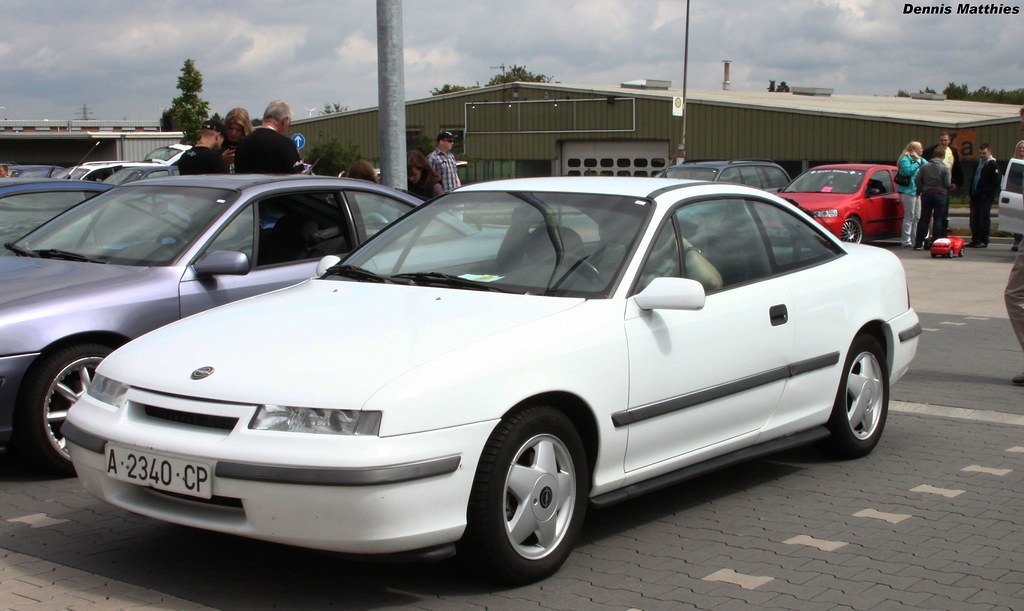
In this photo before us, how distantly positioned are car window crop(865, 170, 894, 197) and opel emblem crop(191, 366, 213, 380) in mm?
19198

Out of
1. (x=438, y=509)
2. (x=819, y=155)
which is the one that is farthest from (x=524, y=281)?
(x=819, y=155)

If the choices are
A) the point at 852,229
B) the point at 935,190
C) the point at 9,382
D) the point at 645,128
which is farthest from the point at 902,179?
the point at 645,128

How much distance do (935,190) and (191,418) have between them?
18.8 m

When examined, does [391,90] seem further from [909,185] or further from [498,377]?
[909,185]

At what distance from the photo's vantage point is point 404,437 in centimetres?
395

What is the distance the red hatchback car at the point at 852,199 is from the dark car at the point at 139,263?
14383 mm

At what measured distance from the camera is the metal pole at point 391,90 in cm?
1091

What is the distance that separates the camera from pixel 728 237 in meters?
5.67

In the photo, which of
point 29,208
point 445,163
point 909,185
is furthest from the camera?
point 909,185

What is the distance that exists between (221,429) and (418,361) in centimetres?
71

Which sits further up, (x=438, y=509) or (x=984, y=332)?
(x=438, y=509)

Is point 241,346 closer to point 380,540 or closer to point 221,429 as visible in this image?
point 221,429

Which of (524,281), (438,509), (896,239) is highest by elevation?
(524,281)

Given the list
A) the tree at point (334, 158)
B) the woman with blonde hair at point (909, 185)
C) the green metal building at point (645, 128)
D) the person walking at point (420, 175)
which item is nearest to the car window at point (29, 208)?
the person walking at point (420, 175)
